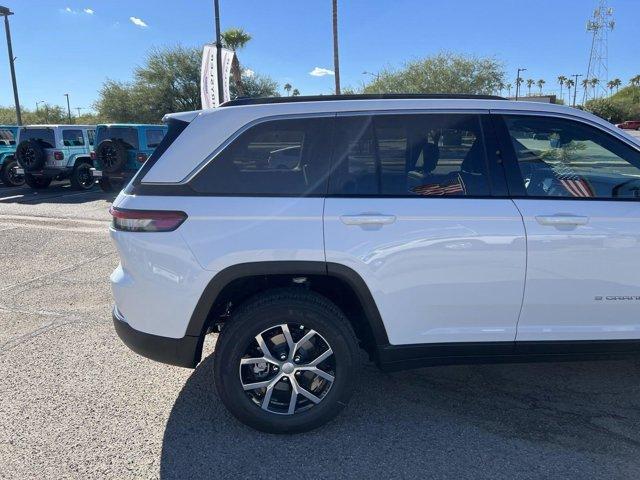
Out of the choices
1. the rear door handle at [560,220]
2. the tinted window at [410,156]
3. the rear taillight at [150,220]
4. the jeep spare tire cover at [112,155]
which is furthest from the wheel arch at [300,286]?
the jeep spare tire cover at [112,155]

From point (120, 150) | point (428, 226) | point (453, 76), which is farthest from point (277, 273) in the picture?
point (453, 76)

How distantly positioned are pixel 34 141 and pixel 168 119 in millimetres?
13034

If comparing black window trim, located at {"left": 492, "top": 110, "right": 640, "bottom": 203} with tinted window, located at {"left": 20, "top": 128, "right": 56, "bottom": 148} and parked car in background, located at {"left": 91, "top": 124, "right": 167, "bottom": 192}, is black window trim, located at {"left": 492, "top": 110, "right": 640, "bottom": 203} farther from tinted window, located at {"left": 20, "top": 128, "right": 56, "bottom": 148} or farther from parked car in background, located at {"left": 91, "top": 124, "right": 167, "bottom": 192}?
tinted window, located at {"left": 20, "top": 128, "right": 56, "bottom": 148}

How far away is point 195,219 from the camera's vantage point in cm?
259

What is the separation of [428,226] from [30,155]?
47.3ft

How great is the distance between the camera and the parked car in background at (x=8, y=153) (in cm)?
1529

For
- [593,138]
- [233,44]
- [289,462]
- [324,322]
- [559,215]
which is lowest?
[289,462]

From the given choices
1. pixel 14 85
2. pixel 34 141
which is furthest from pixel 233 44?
pixel 34 141

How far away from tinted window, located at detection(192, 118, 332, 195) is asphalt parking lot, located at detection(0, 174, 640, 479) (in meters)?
1.39

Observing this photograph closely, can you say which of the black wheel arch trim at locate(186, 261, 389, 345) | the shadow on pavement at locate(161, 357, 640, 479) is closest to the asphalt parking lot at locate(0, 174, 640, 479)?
the shadow on pavement at locate(161, 357, 640, 479)

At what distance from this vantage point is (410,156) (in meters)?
2.81

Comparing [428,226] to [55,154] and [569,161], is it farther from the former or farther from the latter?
[55,154]

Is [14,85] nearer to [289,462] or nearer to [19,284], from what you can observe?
[19,284]

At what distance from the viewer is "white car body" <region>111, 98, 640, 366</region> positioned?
102 inches
